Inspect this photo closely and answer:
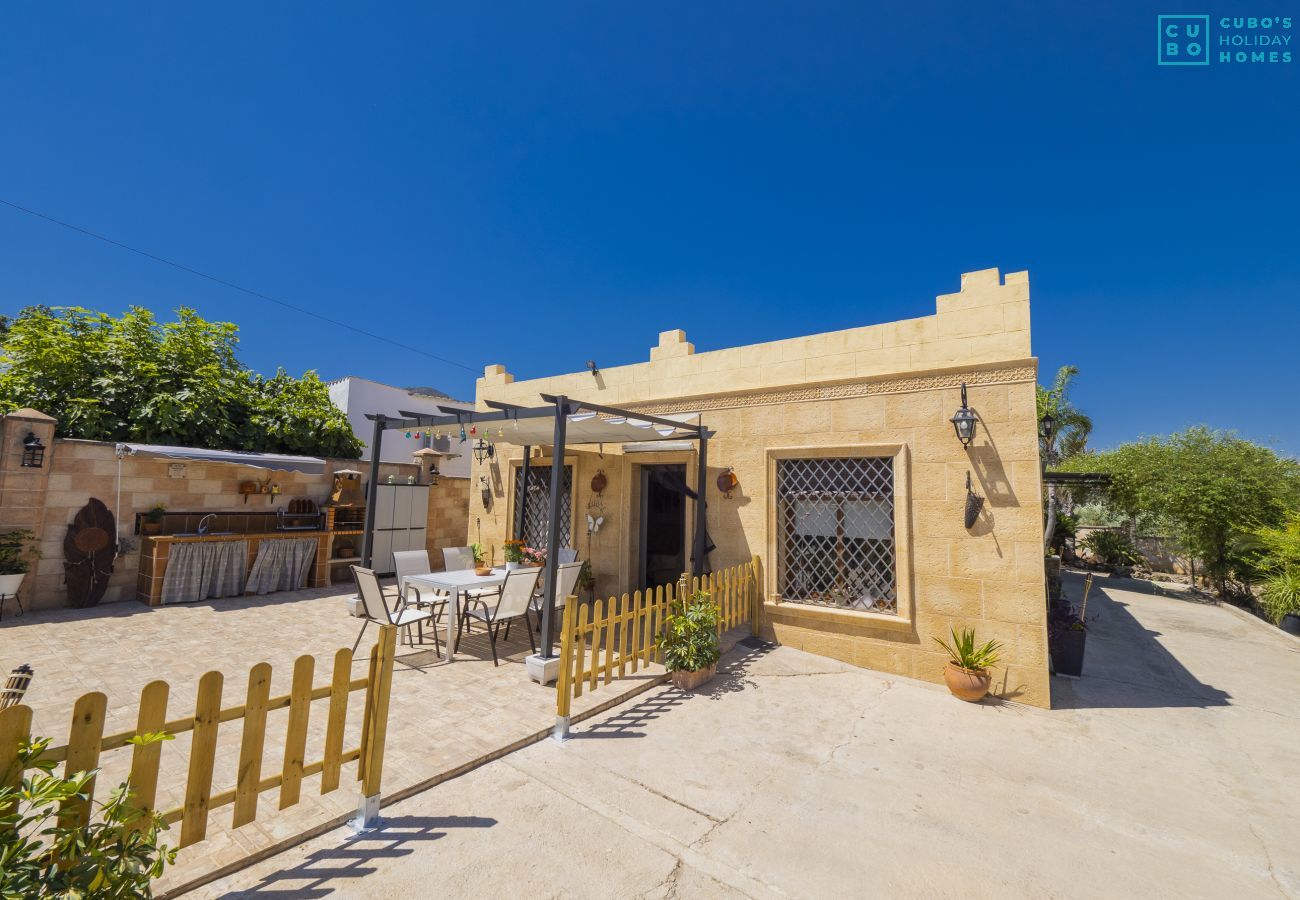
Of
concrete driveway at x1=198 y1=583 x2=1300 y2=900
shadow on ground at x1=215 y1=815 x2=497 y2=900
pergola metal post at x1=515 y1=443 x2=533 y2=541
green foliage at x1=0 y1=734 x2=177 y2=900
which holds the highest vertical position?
pergola metal post at x1=515 y1=443 x2=533 y2=541

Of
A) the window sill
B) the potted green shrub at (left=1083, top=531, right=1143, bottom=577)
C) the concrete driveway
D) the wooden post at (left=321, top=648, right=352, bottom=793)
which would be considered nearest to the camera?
the concrete driveway

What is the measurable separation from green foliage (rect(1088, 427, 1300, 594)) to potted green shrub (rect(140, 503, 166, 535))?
21.7 meters

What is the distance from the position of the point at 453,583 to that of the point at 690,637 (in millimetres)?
2808

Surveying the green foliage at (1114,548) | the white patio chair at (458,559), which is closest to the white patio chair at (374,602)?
the white patio chair at (458,559)

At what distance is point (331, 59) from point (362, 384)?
1173cm

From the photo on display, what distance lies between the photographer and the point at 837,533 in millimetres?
6254

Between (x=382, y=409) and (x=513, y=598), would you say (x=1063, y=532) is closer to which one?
(x=513, y=598)

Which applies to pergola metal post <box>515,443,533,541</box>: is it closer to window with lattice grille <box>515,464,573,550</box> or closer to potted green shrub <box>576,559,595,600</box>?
window with lattice grille <box>515,464,573,550</box>

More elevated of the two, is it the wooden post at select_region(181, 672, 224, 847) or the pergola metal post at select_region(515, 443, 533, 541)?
the pergola metal post at select_region(515, 443, 533, 541)

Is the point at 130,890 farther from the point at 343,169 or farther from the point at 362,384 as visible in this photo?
the point at 362,384

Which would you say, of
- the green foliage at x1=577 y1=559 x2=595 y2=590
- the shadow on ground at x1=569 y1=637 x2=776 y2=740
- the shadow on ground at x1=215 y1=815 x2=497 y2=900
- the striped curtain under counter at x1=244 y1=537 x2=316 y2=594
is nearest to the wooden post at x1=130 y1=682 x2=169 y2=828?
the shadow on ground at x1=215 y1=815 x2=497 y2=900

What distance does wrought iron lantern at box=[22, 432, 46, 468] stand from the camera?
22.9ft

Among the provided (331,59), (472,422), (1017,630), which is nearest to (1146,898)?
(1017,630)

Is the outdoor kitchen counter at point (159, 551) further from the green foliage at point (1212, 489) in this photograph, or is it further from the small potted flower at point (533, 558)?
the green foliage at point (1212, 489)
